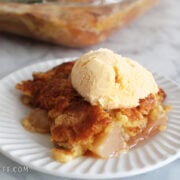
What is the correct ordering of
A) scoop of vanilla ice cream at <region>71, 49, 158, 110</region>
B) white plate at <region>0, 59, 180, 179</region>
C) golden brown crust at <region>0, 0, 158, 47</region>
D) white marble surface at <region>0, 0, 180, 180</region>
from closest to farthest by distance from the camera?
white plate at <region>0, 59, 180, 179</region> → scoop of vanilla ice cream at <region>71, 49, 158, 110</region> → golden brown crust at <region>0, 0, 158, 47</region> → white marble surface at <region>0, 0, 180, 180</region>

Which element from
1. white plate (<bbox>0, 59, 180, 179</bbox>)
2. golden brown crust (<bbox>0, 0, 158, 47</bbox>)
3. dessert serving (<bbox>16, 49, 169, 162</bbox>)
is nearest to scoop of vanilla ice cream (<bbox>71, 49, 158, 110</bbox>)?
dessert serving (<bbox>16, 49, 169, 162</bbox>)

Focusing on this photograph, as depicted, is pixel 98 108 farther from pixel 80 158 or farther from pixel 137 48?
pixel 137 48

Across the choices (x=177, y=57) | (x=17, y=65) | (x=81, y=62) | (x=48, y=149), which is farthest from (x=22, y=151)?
(x=177, y=57)

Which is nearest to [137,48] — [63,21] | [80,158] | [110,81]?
[63,21]

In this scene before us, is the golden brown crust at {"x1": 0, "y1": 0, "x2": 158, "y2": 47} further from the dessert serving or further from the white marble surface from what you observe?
the dessert serving

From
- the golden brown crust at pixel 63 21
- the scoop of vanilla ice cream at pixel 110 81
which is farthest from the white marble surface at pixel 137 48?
the scoop of vanilla ice cream at pixel 110 81

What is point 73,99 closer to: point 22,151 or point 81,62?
point 81,62
